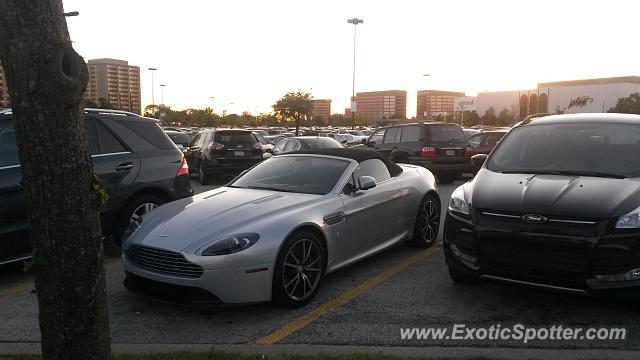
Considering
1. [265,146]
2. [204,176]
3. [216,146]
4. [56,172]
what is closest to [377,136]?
[216,146]

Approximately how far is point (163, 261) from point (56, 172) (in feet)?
7.22

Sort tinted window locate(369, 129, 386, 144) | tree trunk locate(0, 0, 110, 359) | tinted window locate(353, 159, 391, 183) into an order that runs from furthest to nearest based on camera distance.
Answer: tinted window locate(369, 129, 386, 144), tinted window locate(353, 159, 391, 183), tree trunk locate(0, 0, 110, 359)

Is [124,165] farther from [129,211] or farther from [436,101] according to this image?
[436,101]

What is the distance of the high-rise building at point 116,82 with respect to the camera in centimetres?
7338

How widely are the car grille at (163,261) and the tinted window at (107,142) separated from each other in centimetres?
225

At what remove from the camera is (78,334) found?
8.48 ft

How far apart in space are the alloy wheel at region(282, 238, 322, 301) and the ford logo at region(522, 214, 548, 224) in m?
1.82

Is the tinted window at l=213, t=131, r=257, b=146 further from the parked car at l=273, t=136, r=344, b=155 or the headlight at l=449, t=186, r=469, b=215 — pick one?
the headlight at l=449, t=186, r=469, b=215

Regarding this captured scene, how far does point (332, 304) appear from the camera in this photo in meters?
4.85

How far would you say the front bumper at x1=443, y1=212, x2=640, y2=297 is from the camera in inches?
156

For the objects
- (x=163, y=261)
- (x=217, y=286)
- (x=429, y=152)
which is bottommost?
(x=217, y=286)

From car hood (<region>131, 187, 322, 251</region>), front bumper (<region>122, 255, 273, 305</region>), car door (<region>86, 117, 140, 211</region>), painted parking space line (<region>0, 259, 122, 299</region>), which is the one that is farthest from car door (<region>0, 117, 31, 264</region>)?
front bumper (<region>122, 255, 273, 305</region>)

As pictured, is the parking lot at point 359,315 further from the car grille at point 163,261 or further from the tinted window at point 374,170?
the tinted window at point 374,170

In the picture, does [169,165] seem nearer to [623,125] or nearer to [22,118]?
[22,118]
